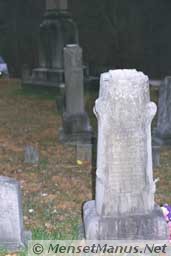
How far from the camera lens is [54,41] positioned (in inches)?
625

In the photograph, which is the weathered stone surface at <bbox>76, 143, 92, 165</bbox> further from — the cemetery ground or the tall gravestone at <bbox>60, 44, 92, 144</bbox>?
the tall gravestone at <bbox>60, 44, 92, 144</bbox>

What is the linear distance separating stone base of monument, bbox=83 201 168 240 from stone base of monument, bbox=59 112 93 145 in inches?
184

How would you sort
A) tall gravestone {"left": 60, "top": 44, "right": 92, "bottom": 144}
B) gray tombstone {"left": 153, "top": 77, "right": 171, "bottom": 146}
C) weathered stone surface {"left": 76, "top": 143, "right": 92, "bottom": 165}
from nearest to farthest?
1. weathered stone surface {"left": 76, "top": 143, "right": 92, "bottom": 165}
2. gray tombstone {"left": 153, "top": 77, "right": 171, "bottom": 146}
3. tall gravestone {"left": 60, "top": 44, "right": 92, "bottom": 144}

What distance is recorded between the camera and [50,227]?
6.20 m

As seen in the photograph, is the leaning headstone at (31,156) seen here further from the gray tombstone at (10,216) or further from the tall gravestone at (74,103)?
the gray tombstone at (10,216)

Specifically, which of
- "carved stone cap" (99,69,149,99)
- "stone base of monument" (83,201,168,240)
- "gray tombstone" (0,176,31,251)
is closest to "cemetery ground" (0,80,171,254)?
"gray tombstone" (0,176,31,251)

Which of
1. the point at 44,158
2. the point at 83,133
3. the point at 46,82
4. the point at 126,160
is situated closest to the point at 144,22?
the point at 46,82

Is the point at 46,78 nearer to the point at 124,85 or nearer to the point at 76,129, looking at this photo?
the point at 76,129

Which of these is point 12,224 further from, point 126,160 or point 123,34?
point 123,34

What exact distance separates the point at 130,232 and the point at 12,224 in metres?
1.15

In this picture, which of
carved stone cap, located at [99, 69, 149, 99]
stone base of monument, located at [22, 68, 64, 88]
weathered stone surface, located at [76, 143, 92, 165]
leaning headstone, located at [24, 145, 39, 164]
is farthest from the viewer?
stone base of monument, located at [22, 68, 64, 88]

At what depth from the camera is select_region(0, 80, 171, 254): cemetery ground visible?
21.0ft

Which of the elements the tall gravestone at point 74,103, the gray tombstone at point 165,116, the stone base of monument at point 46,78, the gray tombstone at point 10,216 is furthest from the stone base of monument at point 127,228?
the stone base of monument at point 46,78

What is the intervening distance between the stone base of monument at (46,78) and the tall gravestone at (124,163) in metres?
9.74
